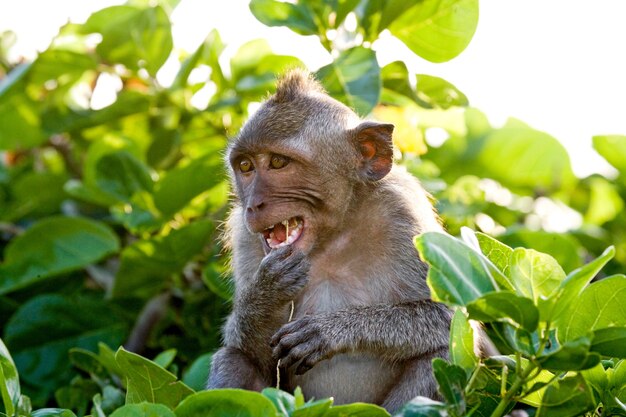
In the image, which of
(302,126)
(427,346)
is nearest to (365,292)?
(427,346)

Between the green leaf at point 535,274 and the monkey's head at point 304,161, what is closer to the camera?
the green leaf at point 535,274

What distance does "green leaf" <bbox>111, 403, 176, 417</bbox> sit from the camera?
8.22ft

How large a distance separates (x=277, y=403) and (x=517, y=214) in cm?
367

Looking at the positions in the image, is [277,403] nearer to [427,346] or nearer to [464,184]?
[427,346]

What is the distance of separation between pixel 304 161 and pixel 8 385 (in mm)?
1728

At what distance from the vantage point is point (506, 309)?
92.0 inches

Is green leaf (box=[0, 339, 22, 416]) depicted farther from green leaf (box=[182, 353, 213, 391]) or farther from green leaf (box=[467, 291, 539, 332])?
green leaf (box=[467, 291, 539, 332])

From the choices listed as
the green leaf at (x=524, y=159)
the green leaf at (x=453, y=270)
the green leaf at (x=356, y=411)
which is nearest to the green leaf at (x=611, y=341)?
the green leaf at (x=453, y=270)

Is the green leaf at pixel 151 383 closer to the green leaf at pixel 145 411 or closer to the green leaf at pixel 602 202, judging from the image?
the green leaf at pixel 145 411

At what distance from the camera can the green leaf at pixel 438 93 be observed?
Result: 460cm

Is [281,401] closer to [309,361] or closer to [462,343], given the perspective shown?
[462,343]

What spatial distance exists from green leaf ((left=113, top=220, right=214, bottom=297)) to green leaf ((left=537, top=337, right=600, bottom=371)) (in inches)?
97.0

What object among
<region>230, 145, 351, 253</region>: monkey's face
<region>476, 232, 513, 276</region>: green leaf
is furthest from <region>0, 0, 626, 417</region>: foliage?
<region>230, 145, 351, 253</region>: monkey's face

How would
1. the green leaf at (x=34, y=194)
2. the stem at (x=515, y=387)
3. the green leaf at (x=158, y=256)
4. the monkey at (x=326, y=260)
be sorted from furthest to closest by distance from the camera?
the green leaf at (x=34, y=194) → the green leaf at (x=158, y=256) → the monkey at (x=326, y=260) → the stem at (x=515, y=387)
